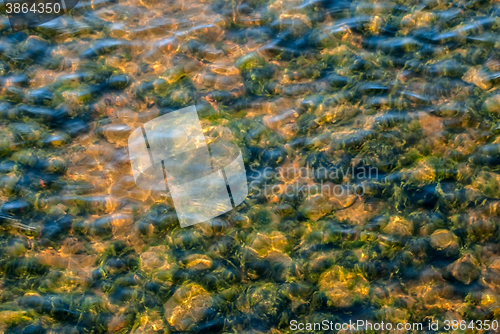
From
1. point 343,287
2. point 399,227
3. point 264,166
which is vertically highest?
point 264,166

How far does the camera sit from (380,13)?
2957 millimetres

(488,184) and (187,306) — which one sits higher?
(488,184)

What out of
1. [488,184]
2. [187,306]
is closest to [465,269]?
[488,184]

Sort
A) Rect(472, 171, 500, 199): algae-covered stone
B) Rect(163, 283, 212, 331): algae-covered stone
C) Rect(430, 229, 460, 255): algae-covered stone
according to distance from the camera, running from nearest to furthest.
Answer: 1. Rect(163, 283, 212, 331): algae-covered stone
2. Rect(430, 229, 460, 255): algae-covered stone
3. Rect(472, 171, 500, 199): algae-covered stone

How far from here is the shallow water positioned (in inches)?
84.4

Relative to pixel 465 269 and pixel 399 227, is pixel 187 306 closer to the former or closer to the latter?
pixel 399 227

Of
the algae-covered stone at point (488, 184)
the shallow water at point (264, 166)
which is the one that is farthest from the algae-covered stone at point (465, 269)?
the algae-covered stone at point (488, 184)

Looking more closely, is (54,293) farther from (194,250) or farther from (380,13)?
(380,13)

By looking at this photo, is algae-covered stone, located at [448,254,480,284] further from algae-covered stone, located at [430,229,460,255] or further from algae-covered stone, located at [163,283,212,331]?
algae-covered stone, located at [163,283,212,331]

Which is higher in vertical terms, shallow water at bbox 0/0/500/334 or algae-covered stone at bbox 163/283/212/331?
shallow water at bbox 0/0/500/334

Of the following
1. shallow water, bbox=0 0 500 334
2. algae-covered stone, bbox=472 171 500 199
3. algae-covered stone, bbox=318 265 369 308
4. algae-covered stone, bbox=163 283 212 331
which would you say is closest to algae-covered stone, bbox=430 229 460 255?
shallow water, bbox=0 0 500 334

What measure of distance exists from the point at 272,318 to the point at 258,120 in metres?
1.15

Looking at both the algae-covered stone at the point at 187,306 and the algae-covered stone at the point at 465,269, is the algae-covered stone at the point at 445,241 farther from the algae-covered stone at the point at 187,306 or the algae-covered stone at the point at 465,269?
the algae-covered stone at the point at 187,306

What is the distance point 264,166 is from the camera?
249 centimetres
